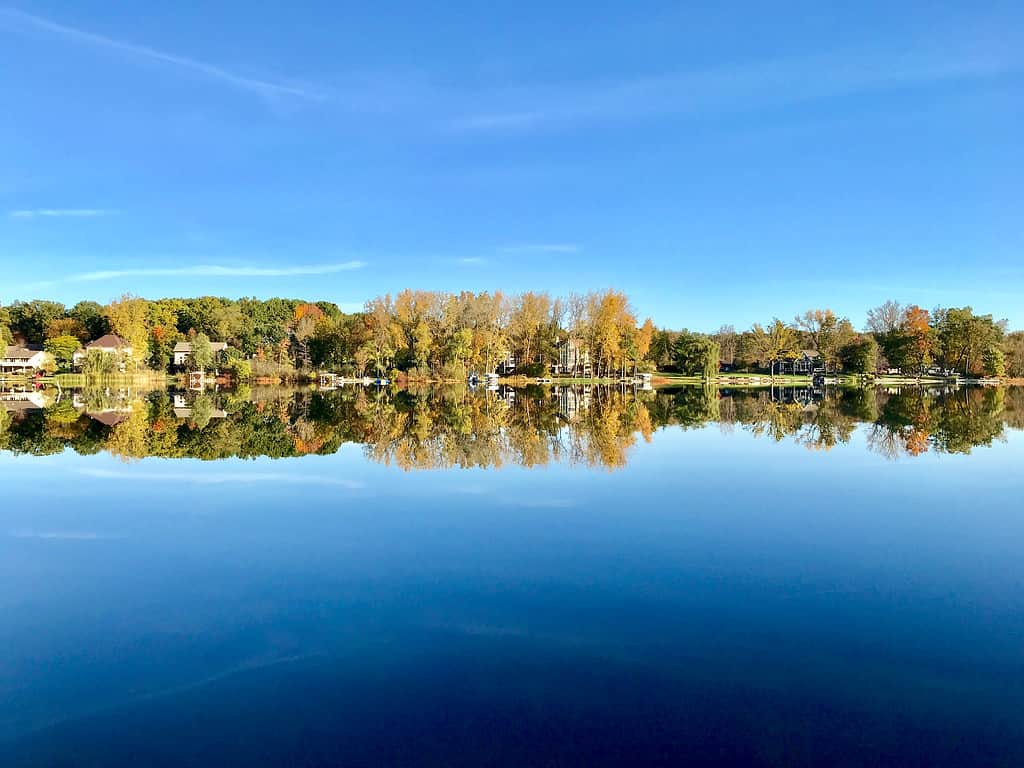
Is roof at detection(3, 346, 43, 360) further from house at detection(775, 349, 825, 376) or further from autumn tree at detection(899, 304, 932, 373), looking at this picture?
autumn tree at detection(899, 304, 932, 373)

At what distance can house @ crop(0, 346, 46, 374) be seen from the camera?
7794 centimetres

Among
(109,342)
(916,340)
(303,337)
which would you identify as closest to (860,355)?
(916,340)

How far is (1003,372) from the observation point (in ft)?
255

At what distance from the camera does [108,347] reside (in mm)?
77000

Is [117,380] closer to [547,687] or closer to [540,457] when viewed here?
[540,457]

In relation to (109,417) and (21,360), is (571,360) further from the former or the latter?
(21,360)

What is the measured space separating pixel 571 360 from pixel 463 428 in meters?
61.1

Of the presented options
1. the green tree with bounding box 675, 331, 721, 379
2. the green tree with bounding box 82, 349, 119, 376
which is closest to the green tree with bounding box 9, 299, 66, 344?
the green tree with bounding box 82, 349, 119, 376

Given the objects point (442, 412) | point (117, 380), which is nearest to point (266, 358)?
point (117, 380)

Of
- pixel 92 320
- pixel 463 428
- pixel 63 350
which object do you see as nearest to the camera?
pixel 463 428

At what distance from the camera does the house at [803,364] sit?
87250 millimetres

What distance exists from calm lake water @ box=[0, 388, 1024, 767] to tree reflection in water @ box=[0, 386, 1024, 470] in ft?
10.8

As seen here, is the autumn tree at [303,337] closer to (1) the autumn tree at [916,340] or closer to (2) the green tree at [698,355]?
(2) the green tree at [698,355]

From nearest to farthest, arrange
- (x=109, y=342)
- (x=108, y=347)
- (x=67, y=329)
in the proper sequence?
(x=108, y=347) < (x=109, y=342) < (x=67, y=329)
